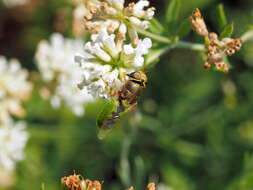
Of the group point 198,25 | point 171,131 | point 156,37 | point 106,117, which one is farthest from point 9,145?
point 198,25

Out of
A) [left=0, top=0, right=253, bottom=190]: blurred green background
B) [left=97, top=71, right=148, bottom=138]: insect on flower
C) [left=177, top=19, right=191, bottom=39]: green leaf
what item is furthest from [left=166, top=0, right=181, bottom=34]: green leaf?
[left=0, top=0, right=253, bottom=190]: blurred green background

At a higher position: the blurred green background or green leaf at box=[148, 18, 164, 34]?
the blurred green background

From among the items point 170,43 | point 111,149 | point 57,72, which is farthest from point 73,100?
point 170,43

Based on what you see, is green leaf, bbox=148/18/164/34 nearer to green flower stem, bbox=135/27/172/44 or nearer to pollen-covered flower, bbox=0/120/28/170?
green flower stem, bbox=135/27/172/44

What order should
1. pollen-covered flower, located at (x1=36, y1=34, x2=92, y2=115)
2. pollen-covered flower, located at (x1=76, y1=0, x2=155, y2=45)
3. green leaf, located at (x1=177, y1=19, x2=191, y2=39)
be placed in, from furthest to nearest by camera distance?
1. pollen-covered flower, located at (x1=36, y1=34, x2=92, y2=115)
2. green leaf, located at (x1=177, y1=19, x2=191, y2=39)
3. pollen-covered flower, located at (x1=76, y1=0, x2=155, y2=45)

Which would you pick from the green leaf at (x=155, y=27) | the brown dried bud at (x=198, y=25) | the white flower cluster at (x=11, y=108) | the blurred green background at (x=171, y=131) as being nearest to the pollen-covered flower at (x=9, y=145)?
the white flower cluster at (x=11, y=108)
